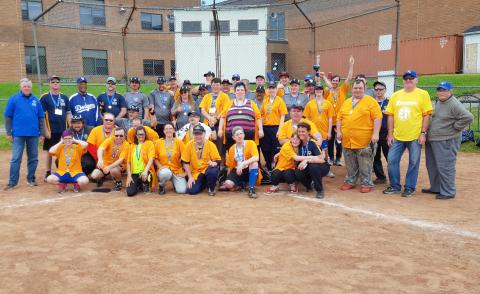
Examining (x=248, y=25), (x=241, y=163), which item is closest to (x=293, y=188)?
(x=241, y=163)

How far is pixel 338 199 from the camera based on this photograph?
6.31 meters

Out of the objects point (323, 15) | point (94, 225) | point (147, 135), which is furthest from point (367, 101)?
point (323, 15)

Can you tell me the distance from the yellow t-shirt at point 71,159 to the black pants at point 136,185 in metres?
1.13

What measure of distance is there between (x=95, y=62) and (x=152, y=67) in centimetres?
352

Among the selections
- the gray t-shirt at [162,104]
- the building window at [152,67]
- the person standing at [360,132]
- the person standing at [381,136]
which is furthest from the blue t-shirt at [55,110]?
the building window at [152,67]

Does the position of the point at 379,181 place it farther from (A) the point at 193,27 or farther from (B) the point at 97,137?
(A) the point at 193,27

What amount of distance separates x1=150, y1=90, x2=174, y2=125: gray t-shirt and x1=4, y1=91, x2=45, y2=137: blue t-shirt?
2.22 metres

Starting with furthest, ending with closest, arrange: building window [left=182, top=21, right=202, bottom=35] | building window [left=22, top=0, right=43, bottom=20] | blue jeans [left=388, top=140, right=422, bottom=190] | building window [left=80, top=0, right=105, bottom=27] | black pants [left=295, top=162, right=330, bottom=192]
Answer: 1. building window [left=22, top=0, right=43, bottom=20]
2. building window [left=80, top=0, right=105, bottom=27]
3. building window [left=182, top=21, right=202, bottom=35]
4. black pants [left=295, top=162, right=330, bottom=192]
5. blue jeans [left=388, top=140, right=422, bottom=190]

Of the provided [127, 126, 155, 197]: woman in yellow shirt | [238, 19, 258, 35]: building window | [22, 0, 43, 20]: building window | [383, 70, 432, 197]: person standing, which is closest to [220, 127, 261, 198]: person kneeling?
[127, 126, 155, 197]: woman in yellow shirt

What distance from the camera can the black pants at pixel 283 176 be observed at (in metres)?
6.75

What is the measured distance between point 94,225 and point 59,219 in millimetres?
623

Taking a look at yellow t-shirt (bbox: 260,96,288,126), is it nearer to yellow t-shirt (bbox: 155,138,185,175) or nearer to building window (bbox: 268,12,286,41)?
yellow t-shirt (bbox: 155,138,185,175)

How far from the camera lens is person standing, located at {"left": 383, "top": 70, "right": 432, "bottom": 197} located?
6.25 meters

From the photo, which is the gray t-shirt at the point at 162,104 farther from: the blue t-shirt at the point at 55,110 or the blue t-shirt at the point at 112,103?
the blue t-shirt at the point at 55,110
